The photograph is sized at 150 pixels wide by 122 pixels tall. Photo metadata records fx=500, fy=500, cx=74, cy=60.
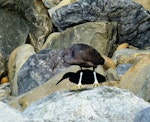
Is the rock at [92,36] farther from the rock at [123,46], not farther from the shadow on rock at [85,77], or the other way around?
the shadow on rock at [85,77]

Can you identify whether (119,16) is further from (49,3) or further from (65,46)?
(49,3)

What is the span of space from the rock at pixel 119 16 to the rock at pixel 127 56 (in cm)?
172

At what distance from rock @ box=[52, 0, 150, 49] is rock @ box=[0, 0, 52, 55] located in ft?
6.11

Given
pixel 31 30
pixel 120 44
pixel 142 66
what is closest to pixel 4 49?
pixel 31 30

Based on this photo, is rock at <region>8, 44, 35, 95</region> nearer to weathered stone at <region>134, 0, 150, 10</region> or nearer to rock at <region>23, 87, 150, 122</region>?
weathered stone at <region>134, 0, 150, 10</region>

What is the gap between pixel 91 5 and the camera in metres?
21.3

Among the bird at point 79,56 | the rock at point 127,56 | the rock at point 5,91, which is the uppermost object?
the bird at point 79,56

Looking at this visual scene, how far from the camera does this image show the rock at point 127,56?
1736 centimetres

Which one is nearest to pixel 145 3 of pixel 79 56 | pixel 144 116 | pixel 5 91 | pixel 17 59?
pixel 17 59

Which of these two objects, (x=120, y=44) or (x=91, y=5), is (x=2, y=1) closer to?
(x=91, y=5)

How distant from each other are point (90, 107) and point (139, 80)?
2.76 metres

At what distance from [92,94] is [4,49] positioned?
14.6 meters

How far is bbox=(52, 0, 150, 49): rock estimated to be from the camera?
68.1 feet

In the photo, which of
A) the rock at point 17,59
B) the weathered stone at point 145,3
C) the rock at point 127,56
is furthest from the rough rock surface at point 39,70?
the weathered stone at point 145,3
